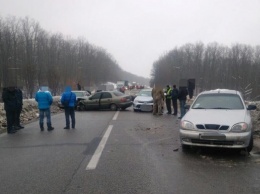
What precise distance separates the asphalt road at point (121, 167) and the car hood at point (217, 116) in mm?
837

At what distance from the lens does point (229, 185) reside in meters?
5.00

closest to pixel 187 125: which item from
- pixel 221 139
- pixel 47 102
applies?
pixel 221 139

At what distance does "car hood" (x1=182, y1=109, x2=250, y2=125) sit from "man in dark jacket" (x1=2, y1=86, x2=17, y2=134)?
6.84m

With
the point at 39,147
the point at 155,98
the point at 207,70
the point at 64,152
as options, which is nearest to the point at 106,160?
the point at 64,152

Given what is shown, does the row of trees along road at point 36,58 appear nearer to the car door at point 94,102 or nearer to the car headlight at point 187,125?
the car door at point 94,102

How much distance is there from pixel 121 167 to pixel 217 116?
2935 millimetres

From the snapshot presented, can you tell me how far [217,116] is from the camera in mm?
7402

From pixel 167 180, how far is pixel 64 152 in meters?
3.23

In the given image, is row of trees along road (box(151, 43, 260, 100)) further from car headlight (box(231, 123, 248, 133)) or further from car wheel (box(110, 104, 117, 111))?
car headlight (box(231, 123, 248, 133))

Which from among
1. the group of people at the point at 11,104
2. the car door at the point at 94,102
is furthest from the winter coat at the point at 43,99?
the car door at the point at 94,102

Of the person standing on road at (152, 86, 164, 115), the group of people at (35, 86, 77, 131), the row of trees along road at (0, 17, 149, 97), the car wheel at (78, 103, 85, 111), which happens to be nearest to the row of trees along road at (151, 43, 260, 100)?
the row of trees along road at (0, 17, 149, 97)

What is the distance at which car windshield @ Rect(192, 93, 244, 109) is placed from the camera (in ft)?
27.5

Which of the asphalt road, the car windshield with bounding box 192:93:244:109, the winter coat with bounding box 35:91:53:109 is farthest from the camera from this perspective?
the winter coat with bounding box 35:91:53:109

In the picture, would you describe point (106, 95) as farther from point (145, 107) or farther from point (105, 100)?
point (145, 107)
